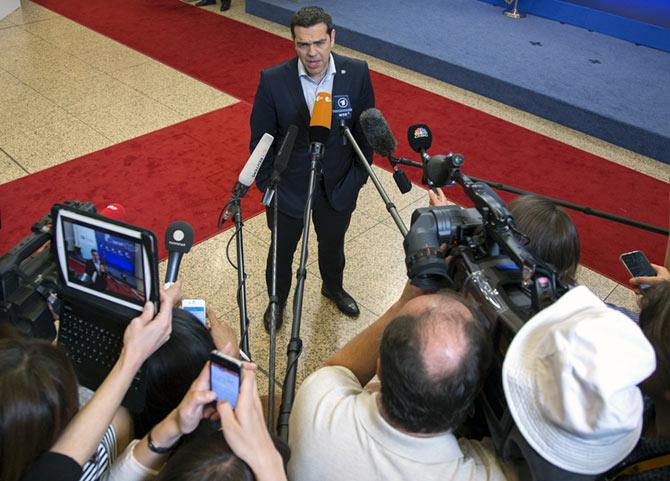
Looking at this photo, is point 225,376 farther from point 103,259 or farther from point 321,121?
point 321,121

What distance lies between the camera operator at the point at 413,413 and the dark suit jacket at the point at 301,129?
113 centimetres

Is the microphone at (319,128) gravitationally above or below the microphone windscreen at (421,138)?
below

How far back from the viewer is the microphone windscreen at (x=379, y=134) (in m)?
1.65

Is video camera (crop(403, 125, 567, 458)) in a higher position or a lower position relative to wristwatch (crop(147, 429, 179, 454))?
higher

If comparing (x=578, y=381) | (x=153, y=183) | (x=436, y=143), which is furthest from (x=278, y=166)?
(x=436, y=143)

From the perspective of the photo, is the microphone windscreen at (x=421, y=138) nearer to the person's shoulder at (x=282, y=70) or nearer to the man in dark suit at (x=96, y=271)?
the person's shoulder at (x=282, y=70)

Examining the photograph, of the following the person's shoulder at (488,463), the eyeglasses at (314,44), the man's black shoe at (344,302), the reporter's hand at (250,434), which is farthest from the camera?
the man's black shoe at (344,302)

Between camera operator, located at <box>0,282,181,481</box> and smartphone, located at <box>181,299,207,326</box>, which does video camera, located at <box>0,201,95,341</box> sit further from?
smartphone, located at <box>181,299,207,326</box>

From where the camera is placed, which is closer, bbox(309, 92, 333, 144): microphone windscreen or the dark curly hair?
bbox(309, 92, 333, 144): microphone windscreen

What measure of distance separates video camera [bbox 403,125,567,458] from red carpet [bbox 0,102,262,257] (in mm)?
1946

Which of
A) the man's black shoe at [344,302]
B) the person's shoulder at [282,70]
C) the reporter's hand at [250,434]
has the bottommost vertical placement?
the man's black shoe at [344,302]

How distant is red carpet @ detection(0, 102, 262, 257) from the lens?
2.94 m

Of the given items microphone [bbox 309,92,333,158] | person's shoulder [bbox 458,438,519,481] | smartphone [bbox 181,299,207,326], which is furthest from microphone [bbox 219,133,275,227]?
person's shoulder [bbox 458,438,519,481]

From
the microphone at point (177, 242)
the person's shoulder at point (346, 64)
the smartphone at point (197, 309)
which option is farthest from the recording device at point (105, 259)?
the person's shoulder at point (346, 64)
